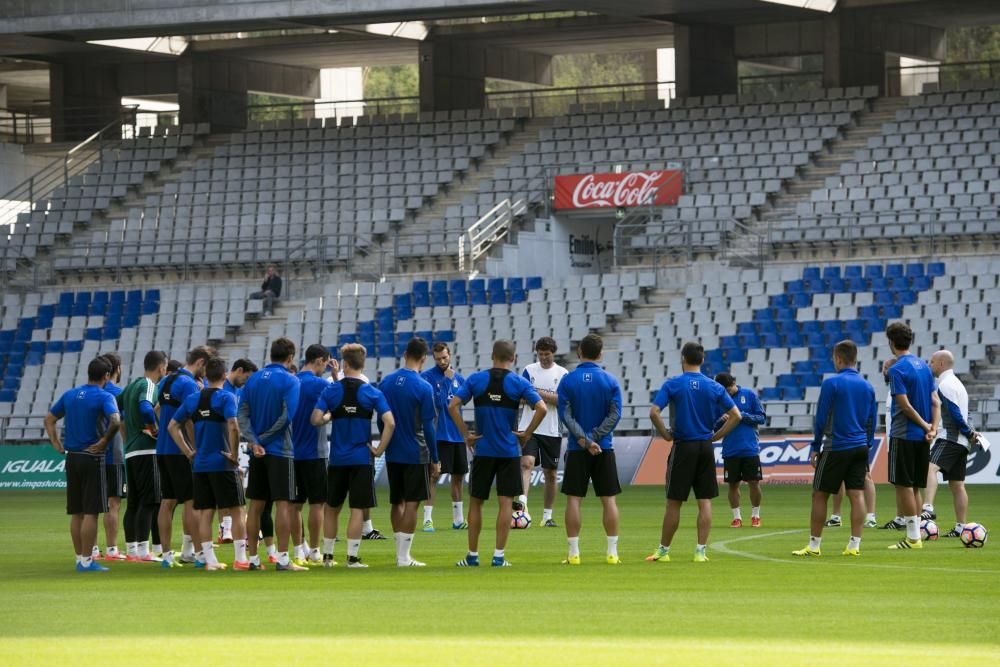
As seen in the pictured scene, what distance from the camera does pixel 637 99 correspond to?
1799 inches

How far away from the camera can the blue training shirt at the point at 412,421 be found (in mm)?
15500

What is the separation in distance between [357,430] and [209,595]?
8.26 ft

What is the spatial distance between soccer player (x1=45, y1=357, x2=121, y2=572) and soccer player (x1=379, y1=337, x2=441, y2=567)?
2.46 m

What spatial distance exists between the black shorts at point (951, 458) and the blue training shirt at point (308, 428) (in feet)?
21.1

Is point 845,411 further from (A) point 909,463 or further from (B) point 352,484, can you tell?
(B) point 352,484

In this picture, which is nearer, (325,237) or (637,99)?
(325,237)

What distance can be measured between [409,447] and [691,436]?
2.45 metres

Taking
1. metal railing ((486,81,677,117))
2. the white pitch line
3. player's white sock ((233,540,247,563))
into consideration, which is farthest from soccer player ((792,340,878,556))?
metal railing ((486,81,677,117))

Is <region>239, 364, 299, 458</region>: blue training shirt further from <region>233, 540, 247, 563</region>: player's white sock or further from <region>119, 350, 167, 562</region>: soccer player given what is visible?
<region>119, 350, 167, 562</region>: soccer player

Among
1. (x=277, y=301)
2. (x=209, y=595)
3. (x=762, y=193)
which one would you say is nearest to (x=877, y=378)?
(x=762, y=193)

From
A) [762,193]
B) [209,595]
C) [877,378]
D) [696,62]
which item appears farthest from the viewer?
[696,62]

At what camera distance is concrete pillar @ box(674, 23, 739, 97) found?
44.6 m

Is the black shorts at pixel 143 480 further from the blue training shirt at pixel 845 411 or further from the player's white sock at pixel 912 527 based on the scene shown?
the player's white sock at pixel 912 527

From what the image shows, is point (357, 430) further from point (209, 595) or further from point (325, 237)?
point (325, 237)
